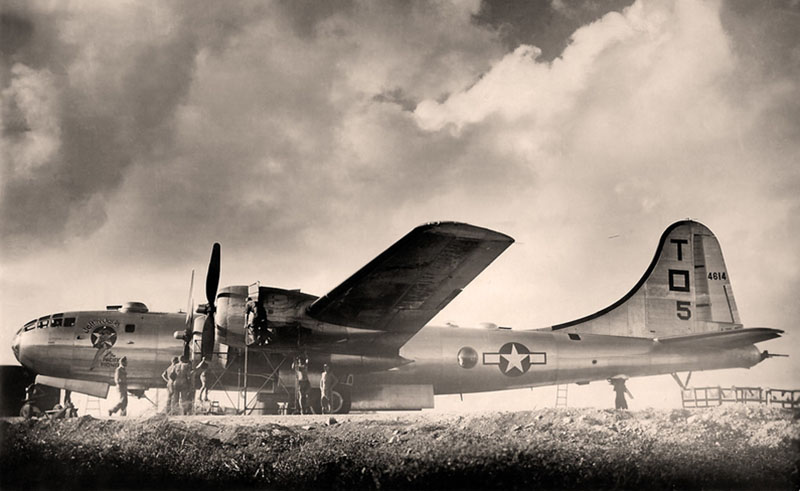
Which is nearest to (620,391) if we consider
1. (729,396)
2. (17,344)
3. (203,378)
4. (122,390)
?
(729,396)

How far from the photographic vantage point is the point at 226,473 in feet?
25.2

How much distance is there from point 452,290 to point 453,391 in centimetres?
354

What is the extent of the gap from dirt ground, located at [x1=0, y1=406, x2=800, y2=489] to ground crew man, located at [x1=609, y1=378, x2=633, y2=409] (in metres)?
5.24

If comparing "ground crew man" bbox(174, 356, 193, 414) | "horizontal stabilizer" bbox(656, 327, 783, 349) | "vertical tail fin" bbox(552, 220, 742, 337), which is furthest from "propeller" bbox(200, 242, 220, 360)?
"horizontal stabilizer" bbox(656, 327, 783, 349)

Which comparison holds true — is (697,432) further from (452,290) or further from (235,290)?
(235,290)

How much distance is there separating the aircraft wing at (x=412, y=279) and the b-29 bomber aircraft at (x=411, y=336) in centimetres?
3

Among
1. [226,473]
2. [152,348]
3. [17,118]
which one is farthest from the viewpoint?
[152,348]

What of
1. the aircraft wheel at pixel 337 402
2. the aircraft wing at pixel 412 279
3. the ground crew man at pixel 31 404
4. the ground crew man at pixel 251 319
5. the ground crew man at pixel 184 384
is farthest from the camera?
the aircraft wheel at pixel 337 402

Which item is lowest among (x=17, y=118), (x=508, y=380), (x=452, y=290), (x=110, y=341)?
(x=508, y=380)

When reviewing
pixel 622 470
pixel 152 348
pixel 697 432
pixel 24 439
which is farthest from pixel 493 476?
pixel 152 348

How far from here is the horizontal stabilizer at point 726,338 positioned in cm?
1266

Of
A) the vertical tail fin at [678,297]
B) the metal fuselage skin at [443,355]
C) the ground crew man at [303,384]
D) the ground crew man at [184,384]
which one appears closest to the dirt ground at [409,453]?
the ground crew man at [184,384]

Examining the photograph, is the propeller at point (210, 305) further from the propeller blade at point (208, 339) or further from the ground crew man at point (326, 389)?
the ground crew man at point (326, 389)

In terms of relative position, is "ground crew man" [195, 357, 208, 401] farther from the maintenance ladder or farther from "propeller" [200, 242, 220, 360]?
the maintenance ladder
